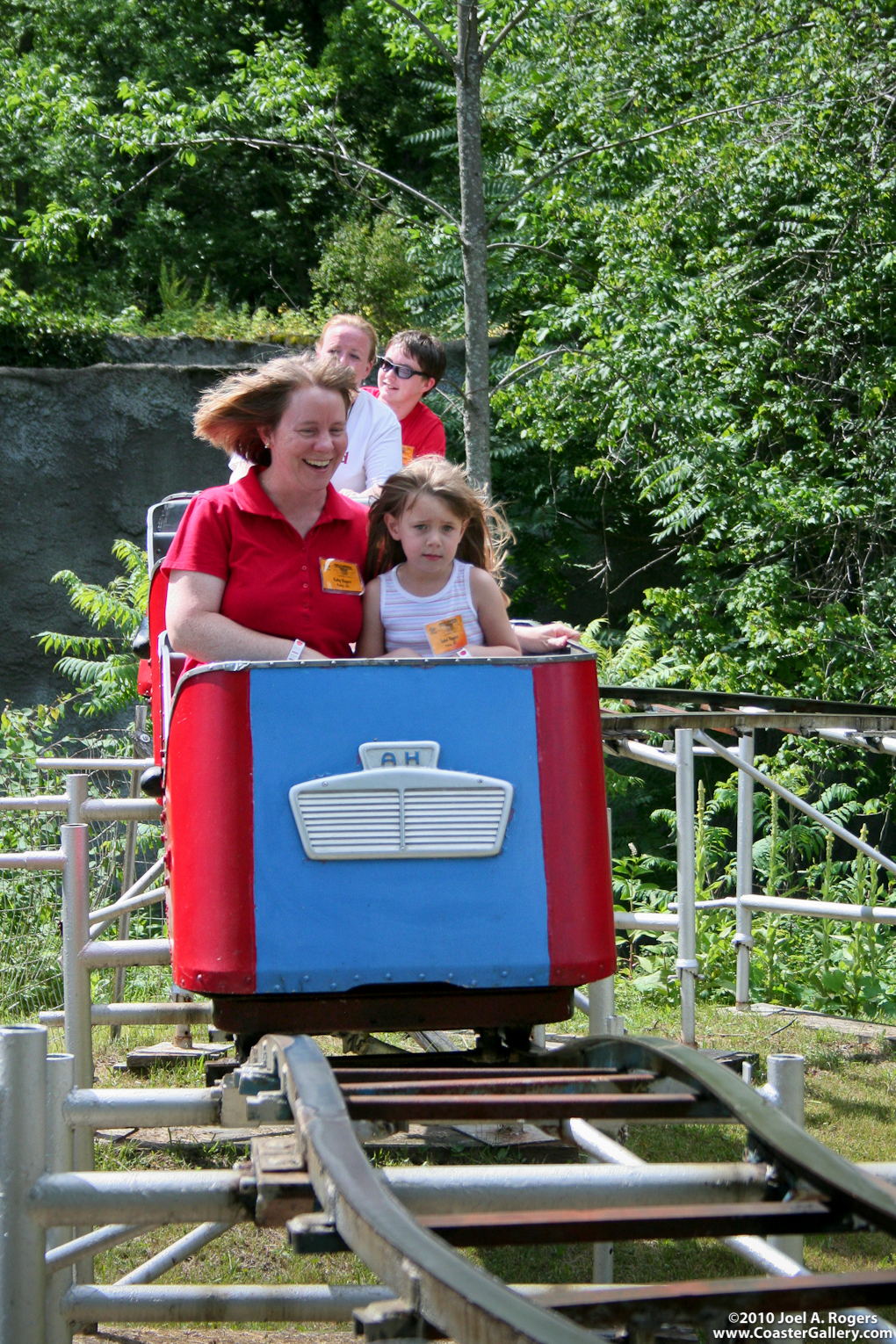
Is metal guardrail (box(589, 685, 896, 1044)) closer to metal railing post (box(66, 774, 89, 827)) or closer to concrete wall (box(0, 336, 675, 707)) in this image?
metal railing post (box(66, 774, 89, 827))

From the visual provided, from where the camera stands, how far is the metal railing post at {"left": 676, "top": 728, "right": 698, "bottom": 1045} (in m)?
4.45

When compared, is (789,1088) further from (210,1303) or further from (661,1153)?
(661,1153)

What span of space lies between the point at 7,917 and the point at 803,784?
4753 mm

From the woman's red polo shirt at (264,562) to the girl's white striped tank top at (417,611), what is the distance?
7 centimetres

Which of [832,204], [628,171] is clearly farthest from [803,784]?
[628,171]

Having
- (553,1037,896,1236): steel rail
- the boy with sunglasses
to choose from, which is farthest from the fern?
(553,1037,896,1236): steel rail

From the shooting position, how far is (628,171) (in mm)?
9414

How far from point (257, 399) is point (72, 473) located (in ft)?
27.8

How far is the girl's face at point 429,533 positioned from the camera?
291 cm

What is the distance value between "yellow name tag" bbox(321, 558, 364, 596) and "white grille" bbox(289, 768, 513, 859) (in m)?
0.79

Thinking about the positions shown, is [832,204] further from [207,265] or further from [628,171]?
[207,265]

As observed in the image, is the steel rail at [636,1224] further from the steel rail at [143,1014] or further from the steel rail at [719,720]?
the steel rail at [143,1014]

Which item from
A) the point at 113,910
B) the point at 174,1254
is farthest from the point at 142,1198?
the point at 113,910

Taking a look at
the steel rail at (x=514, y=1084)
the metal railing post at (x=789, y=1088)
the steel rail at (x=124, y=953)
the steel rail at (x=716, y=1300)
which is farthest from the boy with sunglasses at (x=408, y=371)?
the steel rail at (x=716, y=1300)
